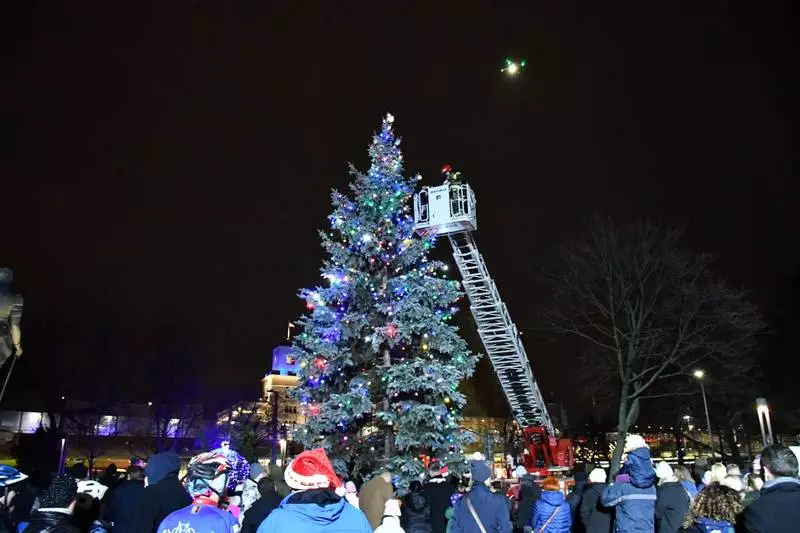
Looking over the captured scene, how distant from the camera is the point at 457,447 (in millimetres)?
14953

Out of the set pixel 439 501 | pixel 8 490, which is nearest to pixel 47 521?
pixel 8 490

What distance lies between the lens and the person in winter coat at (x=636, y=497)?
21.3ft

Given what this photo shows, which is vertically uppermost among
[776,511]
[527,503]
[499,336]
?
[499,336]

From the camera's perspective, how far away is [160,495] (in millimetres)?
5102

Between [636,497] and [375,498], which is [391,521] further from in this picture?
[636,497]

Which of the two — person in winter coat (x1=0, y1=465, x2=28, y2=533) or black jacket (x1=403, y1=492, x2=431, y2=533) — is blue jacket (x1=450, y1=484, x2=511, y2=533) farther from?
person in winter coat (x1=0, y1=465, x2=28, y2=533)

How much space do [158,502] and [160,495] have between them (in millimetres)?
57

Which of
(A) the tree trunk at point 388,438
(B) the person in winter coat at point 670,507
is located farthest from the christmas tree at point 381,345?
(B) the person in winter coat at point 670,507

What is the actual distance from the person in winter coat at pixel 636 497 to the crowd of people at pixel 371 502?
11 millimetres

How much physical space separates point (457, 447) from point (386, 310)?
3.95m

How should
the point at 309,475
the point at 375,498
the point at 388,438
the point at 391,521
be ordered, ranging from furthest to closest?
the point at 388,438, the point at 375,498, the point at 391,521, the point at 309,475

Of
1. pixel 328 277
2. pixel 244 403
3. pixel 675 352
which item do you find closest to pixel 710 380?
pixel 675 352

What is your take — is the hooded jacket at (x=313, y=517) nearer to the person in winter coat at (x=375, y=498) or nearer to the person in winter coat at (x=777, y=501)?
the person in winter coat at (x=777, y=501)

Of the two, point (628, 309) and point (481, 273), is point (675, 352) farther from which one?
point (481, 273)
